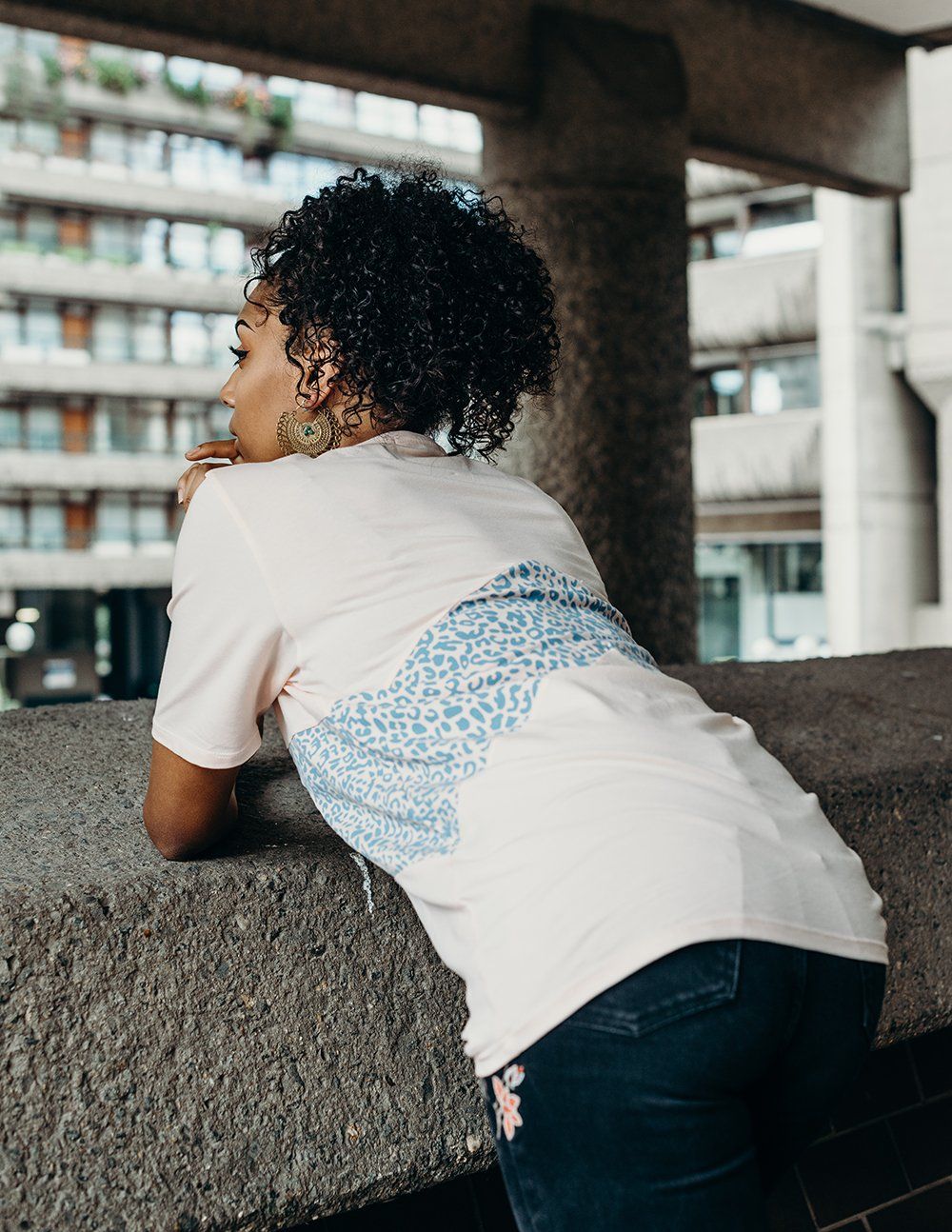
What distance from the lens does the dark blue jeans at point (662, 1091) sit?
1.18 metres

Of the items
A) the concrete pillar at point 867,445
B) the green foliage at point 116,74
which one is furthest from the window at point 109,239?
the concrete pillar at point 867,445

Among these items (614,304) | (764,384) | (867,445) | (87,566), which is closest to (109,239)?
(87,566)

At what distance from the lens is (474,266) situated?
169cm

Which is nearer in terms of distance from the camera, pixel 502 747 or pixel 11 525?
pixel 502 747

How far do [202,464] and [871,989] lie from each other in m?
1.17

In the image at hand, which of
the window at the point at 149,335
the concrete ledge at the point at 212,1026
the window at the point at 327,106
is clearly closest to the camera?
the concrete ledge at the point at 212,1026

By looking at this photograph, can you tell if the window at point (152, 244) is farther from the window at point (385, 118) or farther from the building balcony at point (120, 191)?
the window at point (385, 118)

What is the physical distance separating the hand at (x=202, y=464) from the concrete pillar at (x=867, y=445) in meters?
19.2

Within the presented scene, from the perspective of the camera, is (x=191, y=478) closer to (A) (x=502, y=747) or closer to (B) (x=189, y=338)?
(A) (x=502, y=747)

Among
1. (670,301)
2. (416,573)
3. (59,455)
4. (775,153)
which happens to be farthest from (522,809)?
(59,455)

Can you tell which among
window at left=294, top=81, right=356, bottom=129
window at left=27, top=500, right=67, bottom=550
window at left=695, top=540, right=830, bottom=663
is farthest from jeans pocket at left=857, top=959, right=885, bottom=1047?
window at left=294, top=81, right=356, bottom=129

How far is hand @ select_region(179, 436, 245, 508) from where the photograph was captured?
188 cm

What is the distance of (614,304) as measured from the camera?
211 inches

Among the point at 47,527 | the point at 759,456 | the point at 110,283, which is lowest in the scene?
the point at 47,527
